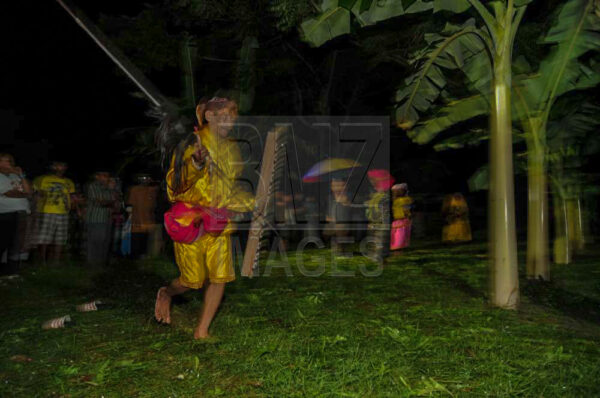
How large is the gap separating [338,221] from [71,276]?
6.03m

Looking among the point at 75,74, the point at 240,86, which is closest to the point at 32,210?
the point at 240,86

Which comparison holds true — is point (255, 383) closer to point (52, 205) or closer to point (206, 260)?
point (206, 260)

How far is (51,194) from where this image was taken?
10.2m

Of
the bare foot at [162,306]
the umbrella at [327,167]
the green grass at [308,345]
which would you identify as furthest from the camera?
the umbrella at [327,167]

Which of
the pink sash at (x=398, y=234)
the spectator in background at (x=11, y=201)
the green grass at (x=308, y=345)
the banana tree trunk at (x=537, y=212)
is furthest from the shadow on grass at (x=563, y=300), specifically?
the spectator in background at (x=11, y=201)

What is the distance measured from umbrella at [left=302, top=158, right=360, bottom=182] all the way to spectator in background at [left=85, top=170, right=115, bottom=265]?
7778mm

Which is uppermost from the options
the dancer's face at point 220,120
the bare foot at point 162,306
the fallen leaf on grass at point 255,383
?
the dancer's face at point 220,120

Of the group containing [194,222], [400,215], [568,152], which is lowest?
[194,222]

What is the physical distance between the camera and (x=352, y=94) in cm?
1997

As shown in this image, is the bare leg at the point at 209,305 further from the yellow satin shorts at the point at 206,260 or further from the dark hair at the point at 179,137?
the dark hair at the point at 179,137

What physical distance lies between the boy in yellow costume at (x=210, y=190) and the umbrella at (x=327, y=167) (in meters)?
12.1

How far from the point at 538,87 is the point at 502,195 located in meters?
1.90

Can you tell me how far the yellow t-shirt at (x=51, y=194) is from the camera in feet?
33.4

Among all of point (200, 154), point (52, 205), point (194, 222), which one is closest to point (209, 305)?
point (194, 222)
